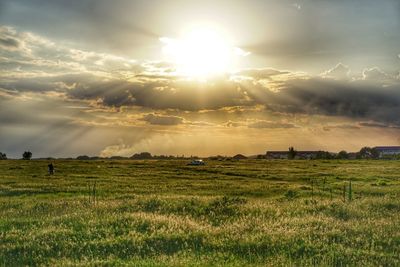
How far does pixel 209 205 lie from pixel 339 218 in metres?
7.20

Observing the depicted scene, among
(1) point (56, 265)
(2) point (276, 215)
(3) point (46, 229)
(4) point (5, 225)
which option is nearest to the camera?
(1) point (56, 265)

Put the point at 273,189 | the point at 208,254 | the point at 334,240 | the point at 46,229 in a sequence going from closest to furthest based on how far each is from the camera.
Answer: the point at 208,254
the point at 334,240
the point at 46,229
the point at 273,189

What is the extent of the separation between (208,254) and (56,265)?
174 inches

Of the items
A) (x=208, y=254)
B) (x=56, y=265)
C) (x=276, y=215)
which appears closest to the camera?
(x=56, y=265)

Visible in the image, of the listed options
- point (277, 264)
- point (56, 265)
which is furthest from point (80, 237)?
point (277, 264)

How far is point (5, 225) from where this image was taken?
19906 mm

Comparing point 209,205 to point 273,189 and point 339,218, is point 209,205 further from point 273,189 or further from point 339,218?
point 273,189

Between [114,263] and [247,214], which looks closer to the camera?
[114,263]

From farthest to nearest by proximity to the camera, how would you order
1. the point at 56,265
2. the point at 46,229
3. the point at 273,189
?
the point at 273,189, the point at 46,229, the point at 56,265

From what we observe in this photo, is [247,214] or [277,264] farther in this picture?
[247,214]

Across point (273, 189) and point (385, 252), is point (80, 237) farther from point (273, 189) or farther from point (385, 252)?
point (273, 189)

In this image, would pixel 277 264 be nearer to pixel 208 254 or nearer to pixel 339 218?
pixel 208 254

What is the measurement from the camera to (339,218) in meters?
20.8

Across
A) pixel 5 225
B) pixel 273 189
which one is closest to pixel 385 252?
pixel 5 225
